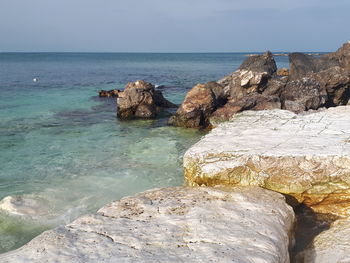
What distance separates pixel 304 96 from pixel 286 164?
1073cm

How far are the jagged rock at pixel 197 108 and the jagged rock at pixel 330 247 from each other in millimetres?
10864

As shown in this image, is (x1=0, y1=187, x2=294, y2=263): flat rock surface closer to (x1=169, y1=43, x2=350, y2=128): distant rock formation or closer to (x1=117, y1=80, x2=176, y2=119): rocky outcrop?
(x1=169, y1=43, x2=350, y2=128): distant rock formation

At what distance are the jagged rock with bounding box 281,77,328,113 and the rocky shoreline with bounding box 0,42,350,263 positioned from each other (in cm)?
608

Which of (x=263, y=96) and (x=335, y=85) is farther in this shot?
(x=335, y=85)

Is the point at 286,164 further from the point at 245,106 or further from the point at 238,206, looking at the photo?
the point at 245,106

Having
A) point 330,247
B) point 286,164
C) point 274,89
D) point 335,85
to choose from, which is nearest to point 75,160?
point 286,164

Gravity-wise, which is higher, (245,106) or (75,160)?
(245,106)

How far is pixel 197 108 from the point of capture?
1631 centimetres

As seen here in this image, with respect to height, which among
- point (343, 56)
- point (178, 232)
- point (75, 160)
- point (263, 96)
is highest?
point (343, 56)

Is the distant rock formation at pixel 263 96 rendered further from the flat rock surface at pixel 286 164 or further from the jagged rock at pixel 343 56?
the flat rock surface at pixel 286 164

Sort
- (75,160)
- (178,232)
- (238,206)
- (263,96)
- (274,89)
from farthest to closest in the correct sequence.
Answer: (274,89)
(263,96)
(75,160)
(238,206)
(178,232)

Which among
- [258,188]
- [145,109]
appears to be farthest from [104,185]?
[145,109]

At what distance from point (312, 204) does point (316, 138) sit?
140 cm

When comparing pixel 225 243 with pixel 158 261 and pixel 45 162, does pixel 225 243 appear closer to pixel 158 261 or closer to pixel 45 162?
pixel 158 261
